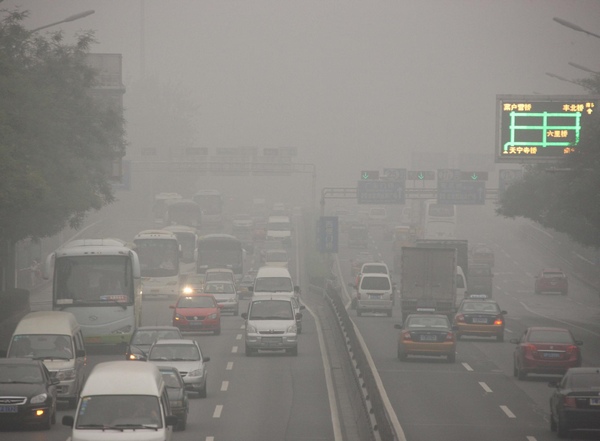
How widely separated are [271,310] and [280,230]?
76.3m

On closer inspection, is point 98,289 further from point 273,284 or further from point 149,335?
point 273,284

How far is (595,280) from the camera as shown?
93.9 m

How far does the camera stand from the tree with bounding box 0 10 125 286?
4288 cm

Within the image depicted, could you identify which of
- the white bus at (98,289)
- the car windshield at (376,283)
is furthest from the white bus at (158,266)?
the white bus at (98,289)

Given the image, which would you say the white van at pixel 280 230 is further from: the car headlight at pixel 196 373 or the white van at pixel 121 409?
the white van at pixel 121 409

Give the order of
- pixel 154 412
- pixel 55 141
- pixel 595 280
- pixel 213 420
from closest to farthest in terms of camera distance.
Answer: pixel 154 412 → pixel 213 420 → pixel 55 141 → pixel 595 280

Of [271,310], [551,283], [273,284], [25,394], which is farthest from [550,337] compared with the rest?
[551,283]

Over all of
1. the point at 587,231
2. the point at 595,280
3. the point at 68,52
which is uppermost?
the point at 68,52

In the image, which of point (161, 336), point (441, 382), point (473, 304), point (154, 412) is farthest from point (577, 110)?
point (154, 412)

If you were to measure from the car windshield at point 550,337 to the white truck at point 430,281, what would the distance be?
1850 centimetres

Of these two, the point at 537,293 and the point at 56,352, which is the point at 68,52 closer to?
the point at 56,352

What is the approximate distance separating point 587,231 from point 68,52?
92.2 feet

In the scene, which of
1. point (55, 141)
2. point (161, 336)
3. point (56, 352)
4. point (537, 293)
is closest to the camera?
point (56, 352)

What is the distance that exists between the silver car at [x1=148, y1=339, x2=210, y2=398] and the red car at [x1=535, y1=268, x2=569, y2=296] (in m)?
59.1
